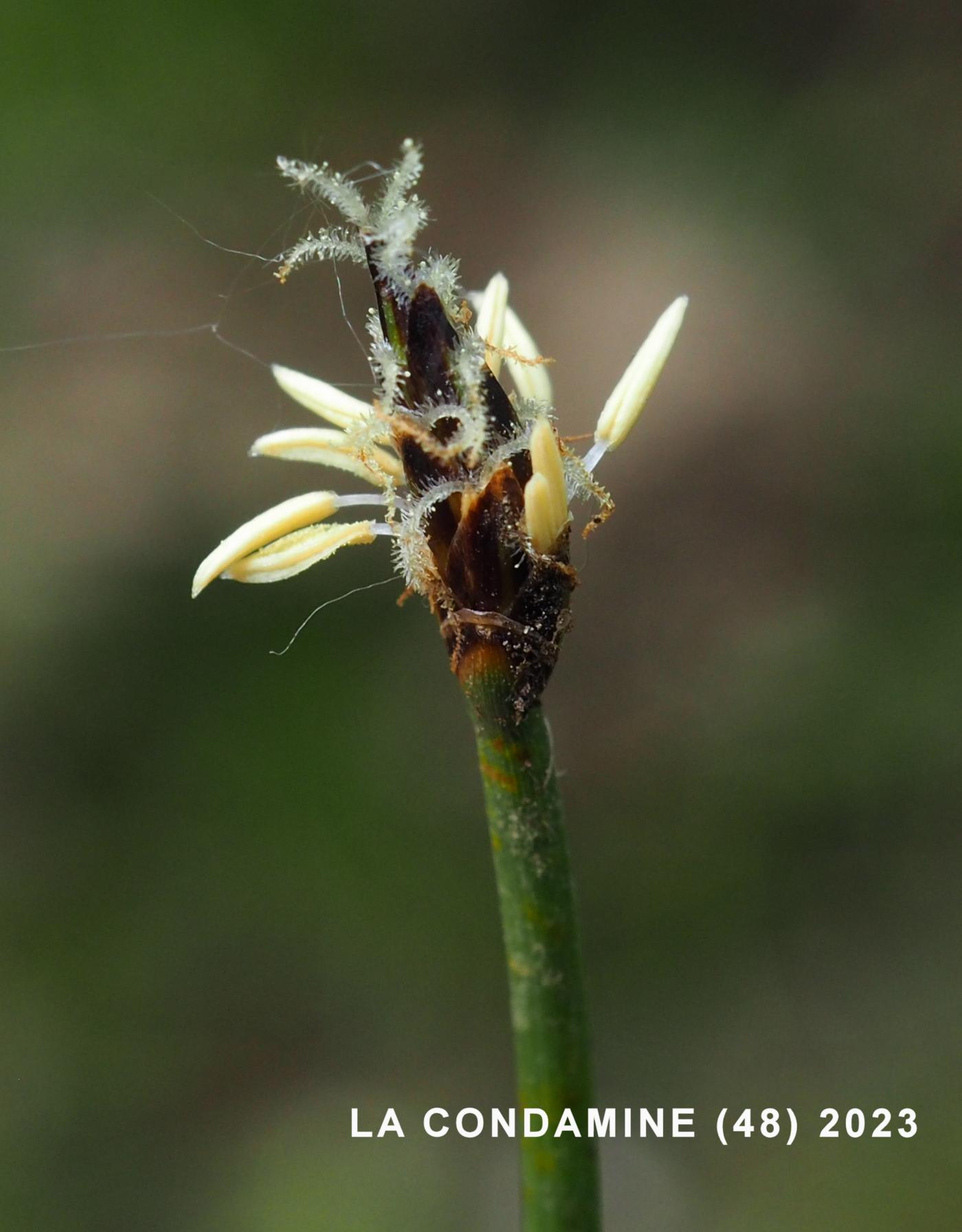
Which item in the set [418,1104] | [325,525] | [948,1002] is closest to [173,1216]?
[418,1104]

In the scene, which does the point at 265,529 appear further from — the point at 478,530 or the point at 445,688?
the point at 445,688

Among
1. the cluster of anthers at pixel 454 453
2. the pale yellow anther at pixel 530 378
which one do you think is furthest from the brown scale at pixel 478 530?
the pale yellow anther at pixel 530 378

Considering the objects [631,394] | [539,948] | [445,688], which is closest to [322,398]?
[631,394]

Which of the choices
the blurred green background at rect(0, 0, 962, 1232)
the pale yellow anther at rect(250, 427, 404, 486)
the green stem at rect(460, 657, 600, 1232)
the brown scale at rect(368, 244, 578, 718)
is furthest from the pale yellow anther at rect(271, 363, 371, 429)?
the blurred green background at rect(0, 0, 962, 1232)

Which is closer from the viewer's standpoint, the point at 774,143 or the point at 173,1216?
the point at 173,1216

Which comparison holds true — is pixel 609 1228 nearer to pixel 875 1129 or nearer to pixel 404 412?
pixel 875 1129

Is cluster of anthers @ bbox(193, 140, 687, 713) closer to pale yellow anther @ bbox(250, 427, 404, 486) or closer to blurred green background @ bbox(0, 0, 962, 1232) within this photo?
pale yellow anther @ bbox(250, 427, 404, 486)
